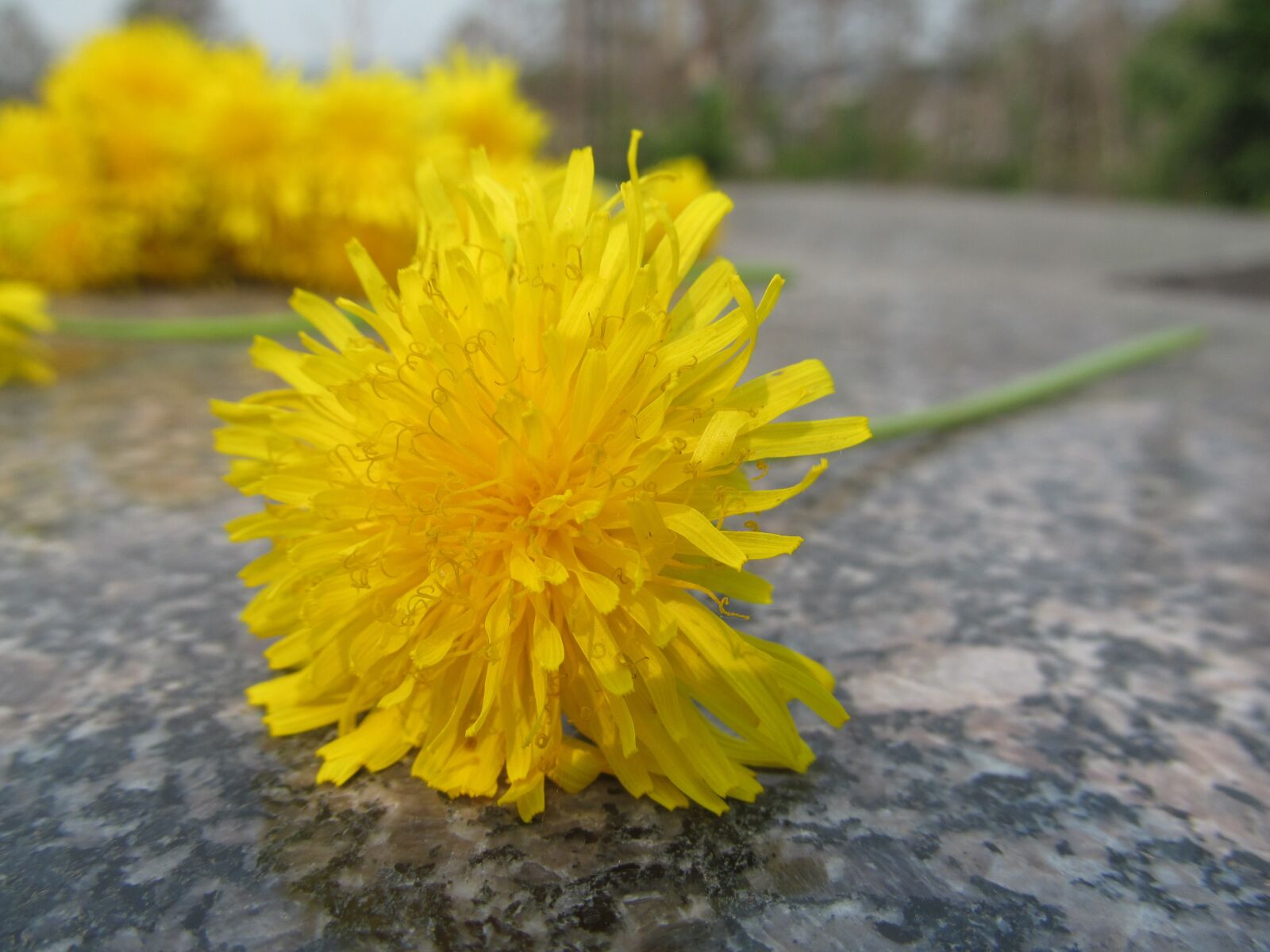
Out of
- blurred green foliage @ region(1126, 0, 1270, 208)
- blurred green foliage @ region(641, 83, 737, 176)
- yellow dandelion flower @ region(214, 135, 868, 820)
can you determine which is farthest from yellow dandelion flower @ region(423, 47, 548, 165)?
blurred green foliage @ region(1126, 0, 1270, 208)

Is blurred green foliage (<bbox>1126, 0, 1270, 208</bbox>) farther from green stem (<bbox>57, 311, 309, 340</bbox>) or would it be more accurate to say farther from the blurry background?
green stem (<bbox>57, 311, 309, 340</bbox>)

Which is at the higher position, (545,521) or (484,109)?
(484,109)

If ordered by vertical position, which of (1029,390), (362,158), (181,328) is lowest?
(1029,390)

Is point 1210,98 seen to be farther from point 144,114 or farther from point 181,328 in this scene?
point 181,328

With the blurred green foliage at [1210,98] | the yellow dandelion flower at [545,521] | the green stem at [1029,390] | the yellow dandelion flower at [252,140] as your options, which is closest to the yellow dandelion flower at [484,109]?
the yellow dandelion flower at [252,140]

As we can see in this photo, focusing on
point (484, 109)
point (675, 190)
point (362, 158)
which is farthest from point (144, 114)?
point (675, 190)

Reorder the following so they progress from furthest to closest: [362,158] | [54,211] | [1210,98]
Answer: [1210,98]
[54,211]
[362,158]

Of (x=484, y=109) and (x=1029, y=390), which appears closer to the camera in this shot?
(x=1029, y=390)
